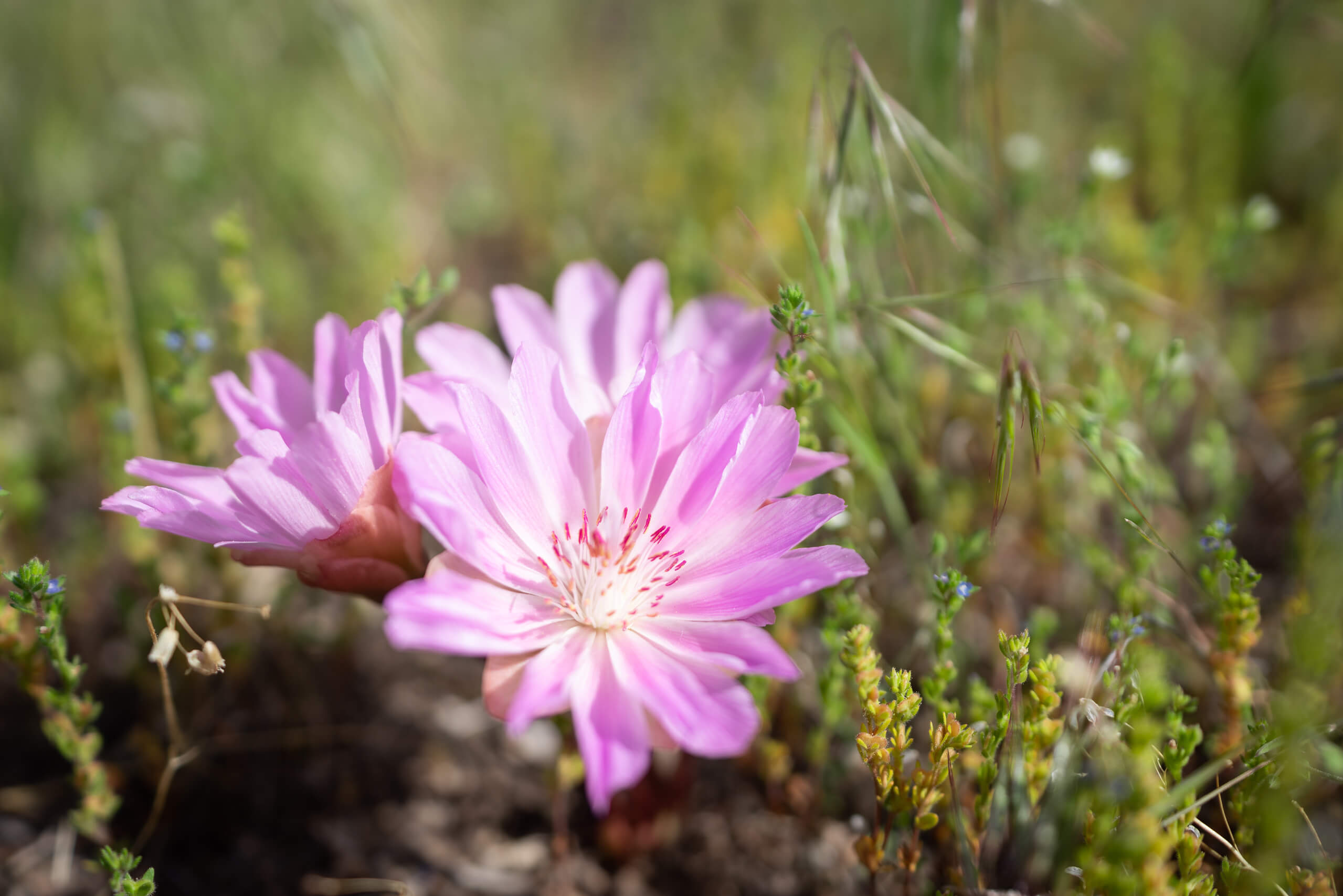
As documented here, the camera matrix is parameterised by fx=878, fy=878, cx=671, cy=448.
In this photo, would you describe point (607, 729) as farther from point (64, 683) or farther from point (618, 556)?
point (64, 683)

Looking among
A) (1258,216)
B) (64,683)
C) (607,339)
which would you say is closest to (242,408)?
(64,683)

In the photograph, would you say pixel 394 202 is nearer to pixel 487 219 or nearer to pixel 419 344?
pixel 487 219

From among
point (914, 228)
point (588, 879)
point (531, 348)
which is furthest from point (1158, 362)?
point (588, 879)

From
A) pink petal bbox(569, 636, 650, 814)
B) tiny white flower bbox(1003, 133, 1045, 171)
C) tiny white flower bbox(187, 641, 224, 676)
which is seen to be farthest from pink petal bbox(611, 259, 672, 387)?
tiny white flower bbox(1003, 133, 1045, 171)

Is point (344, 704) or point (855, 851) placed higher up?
point (344, 704)

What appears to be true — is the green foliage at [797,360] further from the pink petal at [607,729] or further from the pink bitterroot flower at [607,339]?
the pink petal at [607,729]

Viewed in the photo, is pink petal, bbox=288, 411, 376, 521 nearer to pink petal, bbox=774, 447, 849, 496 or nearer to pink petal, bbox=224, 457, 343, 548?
pink petal, bbox=224, 457, 343, 548
